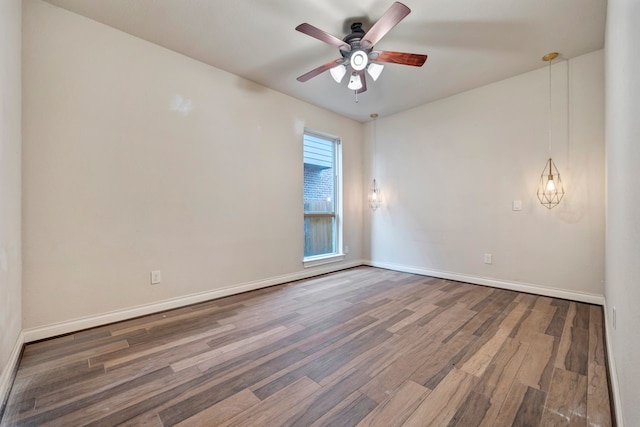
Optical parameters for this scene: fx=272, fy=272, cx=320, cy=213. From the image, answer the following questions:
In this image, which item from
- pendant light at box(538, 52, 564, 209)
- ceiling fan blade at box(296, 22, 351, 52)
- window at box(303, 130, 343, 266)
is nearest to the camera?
ceiling fan blade at box(296, 22, 351, 52)

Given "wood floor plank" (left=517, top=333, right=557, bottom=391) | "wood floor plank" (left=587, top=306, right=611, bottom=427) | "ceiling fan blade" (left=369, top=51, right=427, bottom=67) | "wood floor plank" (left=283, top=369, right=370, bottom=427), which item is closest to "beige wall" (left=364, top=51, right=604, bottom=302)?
"wood floor plank" (left=587, top=306, right=611, bottom=427)

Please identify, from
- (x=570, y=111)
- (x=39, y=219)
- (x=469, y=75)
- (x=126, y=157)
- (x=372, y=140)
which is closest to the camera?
(x=39, y=219)

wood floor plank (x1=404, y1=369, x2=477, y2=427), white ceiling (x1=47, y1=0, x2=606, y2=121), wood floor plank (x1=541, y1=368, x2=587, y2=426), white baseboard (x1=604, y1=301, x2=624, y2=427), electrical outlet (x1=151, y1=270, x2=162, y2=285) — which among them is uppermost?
white ceiling (x1=47, y1=0, x2=606, y2=121)

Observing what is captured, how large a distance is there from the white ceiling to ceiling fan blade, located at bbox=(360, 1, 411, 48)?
0.25m

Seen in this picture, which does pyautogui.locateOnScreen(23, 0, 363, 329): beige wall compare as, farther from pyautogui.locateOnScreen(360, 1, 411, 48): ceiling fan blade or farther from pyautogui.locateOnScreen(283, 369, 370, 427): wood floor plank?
pyautogui.locateOnScreen(283, 369, 370, 427): wood floor plank

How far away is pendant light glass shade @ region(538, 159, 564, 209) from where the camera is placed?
301 centimetres

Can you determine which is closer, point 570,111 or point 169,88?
point 169,88

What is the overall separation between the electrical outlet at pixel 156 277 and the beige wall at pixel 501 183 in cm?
332

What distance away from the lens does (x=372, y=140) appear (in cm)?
481

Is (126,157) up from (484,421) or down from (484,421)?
up

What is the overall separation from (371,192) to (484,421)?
3.80m

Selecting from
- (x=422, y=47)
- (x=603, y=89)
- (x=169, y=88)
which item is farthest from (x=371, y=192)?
(x=169, y=88)

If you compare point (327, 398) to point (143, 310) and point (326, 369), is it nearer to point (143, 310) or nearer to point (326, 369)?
point (326, 369)

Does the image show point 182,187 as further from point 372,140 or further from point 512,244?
point 512,244
